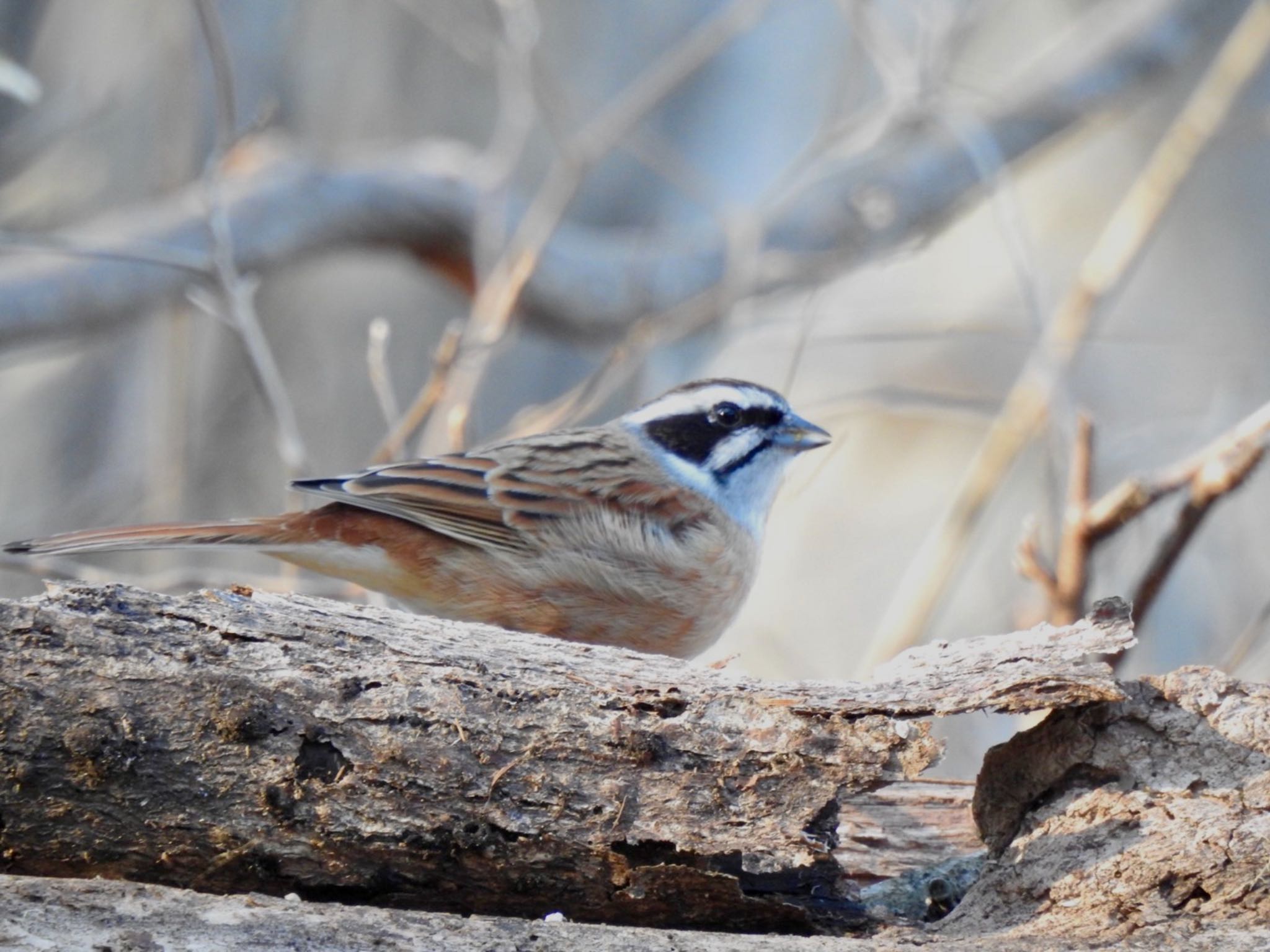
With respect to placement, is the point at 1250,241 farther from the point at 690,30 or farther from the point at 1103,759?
the point at 1103,759

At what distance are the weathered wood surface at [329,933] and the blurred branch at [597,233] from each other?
4587mm

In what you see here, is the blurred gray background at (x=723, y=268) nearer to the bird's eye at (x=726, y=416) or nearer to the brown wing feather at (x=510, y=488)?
the bird's eye at (x=726, y=416)

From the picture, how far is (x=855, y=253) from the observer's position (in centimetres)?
699

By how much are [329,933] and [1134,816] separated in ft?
4.87

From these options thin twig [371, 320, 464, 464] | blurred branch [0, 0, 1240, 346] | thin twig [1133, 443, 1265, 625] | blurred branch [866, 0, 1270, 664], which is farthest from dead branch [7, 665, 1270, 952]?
blurred branch [0, 0, 1240, 346]

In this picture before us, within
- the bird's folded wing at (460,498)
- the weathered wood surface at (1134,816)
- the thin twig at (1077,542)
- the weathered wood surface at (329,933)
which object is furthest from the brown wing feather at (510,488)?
the weathered wood surface at (329,933)

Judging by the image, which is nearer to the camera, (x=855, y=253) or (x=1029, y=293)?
(x=1029, y=293)

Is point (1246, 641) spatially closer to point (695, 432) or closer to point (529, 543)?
point (695, 432)

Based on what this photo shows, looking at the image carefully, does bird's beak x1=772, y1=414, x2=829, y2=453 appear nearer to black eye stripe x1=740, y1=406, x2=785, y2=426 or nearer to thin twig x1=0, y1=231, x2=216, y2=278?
black eye stripe x1=740, y1=406, x2=785, y2=426

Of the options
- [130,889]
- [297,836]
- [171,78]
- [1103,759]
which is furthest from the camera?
[171,78]

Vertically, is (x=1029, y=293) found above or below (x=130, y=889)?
above

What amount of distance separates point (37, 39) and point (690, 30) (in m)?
4.87

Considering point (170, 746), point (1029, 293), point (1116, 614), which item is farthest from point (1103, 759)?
point (1029, 293)

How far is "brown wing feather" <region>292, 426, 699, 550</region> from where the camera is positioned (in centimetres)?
436
